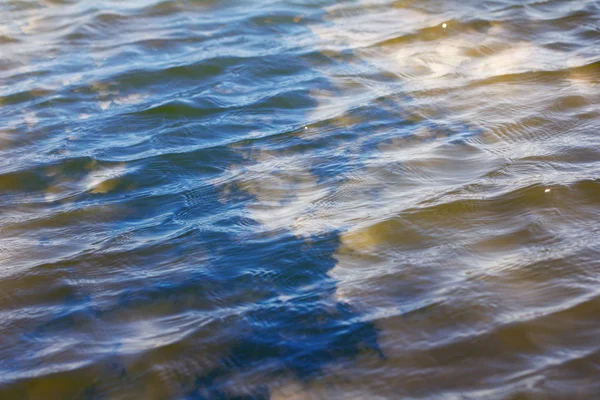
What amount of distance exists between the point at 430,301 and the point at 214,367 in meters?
0.97

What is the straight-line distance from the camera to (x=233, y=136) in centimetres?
450

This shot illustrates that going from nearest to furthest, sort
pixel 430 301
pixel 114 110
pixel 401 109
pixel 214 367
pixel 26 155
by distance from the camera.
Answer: pixel 214 367 → pixel 430 301 → pixel 26 155 → pixel 401 109 → pixel 114 110

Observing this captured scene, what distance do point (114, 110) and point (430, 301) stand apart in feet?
10.4

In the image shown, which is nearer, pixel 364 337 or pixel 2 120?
pixel 364 337

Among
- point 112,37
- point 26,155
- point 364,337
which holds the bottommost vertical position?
point 364,337

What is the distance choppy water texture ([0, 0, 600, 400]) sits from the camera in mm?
2592

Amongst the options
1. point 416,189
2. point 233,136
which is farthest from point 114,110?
point 416,189

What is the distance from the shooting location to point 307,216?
3.54m

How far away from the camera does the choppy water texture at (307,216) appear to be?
2.59m

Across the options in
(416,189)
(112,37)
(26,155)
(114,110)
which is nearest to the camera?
(416,189)

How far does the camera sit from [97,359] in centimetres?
266

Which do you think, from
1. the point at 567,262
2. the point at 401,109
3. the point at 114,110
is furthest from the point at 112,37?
the point at 567,262

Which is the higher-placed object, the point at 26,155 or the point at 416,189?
the point at 26,155

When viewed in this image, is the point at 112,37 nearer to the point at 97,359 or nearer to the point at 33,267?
the point at 33,267
